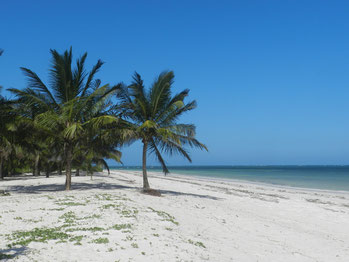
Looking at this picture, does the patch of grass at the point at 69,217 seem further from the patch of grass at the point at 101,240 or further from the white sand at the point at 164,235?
the patch of grass at the point at 101,240

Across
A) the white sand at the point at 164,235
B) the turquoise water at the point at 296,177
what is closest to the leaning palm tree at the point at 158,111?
the white sand at the point at 164,235

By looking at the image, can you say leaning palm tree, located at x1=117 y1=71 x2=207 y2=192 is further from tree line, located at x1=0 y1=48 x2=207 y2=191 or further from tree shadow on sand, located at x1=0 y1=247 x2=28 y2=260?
tree shadow on sand, located at x1=0 y1=247 x2=28 y2=260

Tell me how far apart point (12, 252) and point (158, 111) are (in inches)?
419

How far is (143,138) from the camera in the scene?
14.9m

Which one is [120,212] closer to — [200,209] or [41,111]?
[200,209]

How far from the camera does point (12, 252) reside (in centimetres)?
517

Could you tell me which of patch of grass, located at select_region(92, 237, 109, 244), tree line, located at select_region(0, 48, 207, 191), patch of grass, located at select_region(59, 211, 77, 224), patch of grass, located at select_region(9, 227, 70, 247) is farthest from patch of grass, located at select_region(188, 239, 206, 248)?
tree line, located at select_region(0, 48, 207, 191)

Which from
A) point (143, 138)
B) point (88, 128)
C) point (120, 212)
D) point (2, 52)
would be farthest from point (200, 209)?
point (2, 52)

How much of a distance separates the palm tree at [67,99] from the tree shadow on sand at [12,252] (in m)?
8.49

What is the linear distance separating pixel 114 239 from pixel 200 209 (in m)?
5.96

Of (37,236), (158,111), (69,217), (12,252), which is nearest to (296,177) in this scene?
(158,111)

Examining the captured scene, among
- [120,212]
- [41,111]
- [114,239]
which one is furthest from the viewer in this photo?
[41,111]

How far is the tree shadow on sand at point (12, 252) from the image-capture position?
4918 millimetres

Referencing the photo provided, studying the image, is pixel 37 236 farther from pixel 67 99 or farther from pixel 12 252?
pixel 67 99
